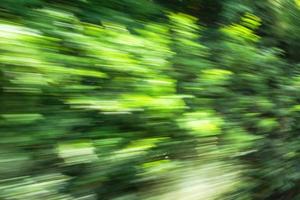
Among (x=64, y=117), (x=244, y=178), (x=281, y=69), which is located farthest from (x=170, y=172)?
(x=281, y=69)

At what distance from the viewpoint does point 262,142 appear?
3.72 metres

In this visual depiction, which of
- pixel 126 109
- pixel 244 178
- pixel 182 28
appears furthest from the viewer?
pixel 244 178

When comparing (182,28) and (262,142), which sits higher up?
(182,28)

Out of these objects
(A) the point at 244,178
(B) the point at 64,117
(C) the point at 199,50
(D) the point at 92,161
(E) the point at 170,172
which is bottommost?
(A) the point at 244,178

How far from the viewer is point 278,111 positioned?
3.93 metres

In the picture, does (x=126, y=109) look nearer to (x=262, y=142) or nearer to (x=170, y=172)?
(x=170, y=172)

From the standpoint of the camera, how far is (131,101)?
88.0 inches

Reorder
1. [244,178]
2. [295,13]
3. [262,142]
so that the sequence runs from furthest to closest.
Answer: [295,13]
[262,142]
[244,178]

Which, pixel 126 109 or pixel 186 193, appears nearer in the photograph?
pixel 126 109

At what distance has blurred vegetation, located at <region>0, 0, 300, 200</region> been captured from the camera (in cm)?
194

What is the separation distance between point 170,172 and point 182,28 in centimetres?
89

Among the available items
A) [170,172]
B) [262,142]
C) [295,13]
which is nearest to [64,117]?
[170,172]

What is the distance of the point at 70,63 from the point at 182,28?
42.1 inches

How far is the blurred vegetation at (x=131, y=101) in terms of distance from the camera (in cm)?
194
